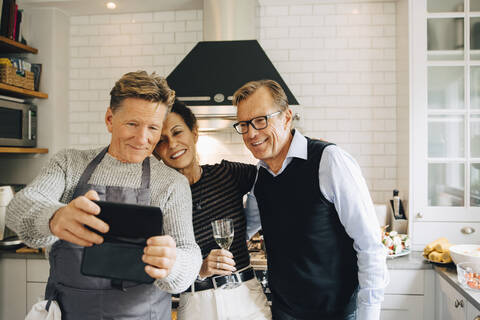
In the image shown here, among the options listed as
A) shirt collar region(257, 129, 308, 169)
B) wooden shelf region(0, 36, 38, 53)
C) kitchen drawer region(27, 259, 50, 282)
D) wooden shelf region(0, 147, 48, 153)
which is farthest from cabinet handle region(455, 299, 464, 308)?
wooden shelf region(0, 36, 38, 53)

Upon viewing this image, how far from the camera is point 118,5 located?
3.45 m

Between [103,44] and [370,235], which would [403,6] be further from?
[103,44]

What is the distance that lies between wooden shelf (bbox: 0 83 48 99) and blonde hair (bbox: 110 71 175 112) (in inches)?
95.7

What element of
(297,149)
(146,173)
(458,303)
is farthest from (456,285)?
(146,173)

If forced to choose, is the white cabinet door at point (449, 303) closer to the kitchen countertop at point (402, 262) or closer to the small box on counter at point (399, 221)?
the kitchen countertop at point (402, 262)

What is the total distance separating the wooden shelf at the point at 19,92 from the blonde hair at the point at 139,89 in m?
2.43

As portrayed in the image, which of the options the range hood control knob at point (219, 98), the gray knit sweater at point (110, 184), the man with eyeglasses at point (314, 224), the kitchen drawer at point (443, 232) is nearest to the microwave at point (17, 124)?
the range hood control knob at point (219, 98)

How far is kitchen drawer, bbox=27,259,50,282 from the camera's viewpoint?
9.11 ft

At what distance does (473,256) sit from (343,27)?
2.21 meters

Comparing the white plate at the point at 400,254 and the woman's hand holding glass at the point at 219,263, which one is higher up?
the woman's hand holding glass at the point at 219,263

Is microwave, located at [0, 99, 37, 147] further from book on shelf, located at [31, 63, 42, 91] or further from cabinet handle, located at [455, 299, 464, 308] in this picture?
cabinet handle, located at [455, 299, 464, 308]

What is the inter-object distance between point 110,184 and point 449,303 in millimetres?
2294

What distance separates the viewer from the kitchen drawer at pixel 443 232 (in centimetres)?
283

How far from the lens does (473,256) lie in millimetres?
2213
